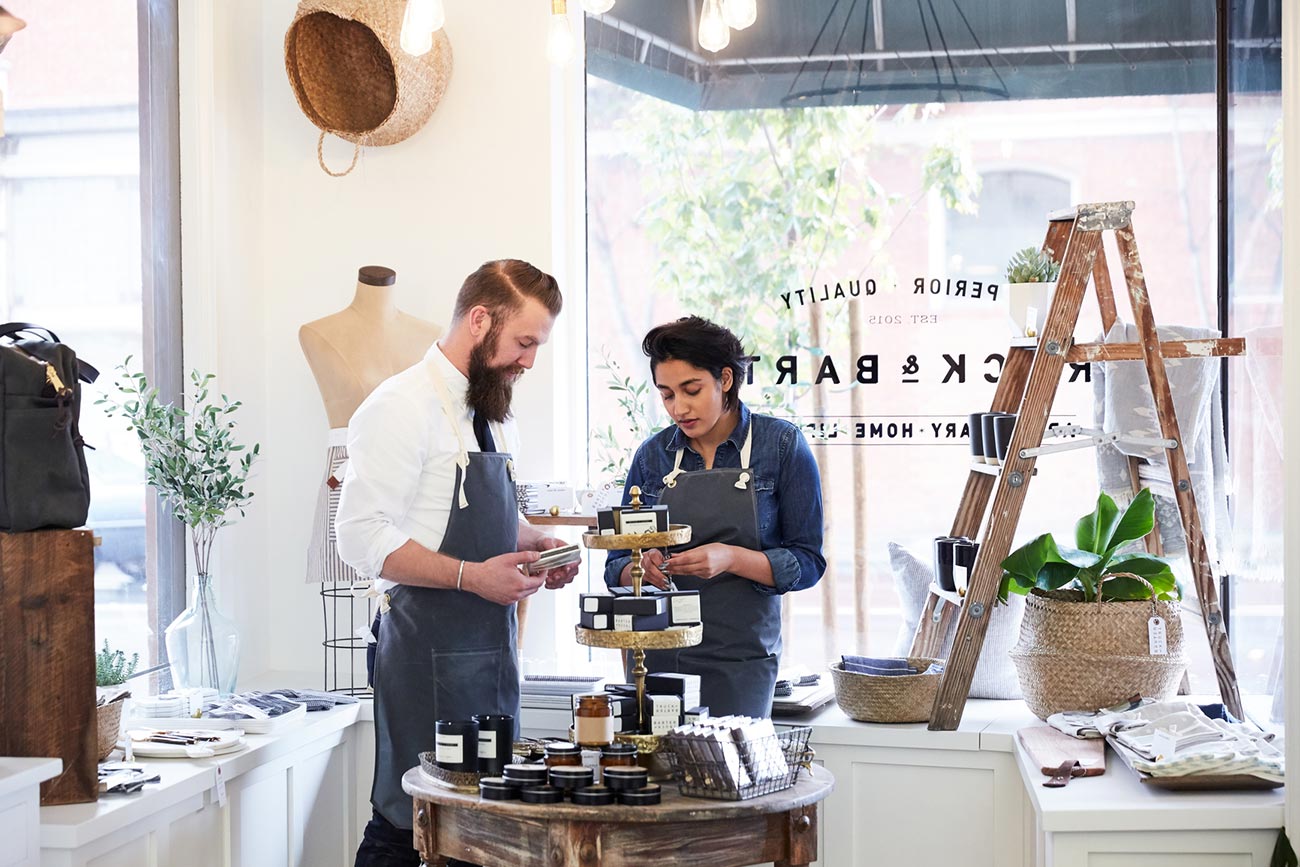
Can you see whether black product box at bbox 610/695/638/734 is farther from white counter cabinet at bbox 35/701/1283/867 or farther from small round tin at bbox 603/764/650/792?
white counter cabinet at bbox 35/701/1283/867

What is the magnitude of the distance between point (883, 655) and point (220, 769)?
2060 millimetres

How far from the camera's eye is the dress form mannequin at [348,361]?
13.1ft

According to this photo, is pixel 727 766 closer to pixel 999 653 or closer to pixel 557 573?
pixel 557 573

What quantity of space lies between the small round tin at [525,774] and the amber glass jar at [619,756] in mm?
116

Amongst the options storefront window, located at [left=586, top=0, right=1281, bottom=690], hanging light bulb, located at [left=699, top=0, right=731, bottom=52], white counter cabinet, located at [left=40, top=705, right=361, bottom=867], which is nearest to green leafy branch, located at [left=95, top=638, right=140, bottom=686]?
white counter cabinet, located at [left=40, top=705, right=361, bottom=867]

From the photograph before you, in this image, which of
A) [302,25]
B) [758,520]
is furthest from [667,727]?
[302,25]

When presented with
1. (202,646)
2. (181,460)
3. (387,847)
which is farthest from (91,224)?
(387,847)

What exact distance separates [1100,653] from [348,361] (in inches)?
87.9

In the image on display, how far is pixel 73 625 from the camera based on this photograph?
2736 millimetres

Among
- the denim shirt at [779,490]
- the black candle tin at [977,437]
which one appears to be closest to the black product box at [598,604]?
the denim shirt at [779,490]

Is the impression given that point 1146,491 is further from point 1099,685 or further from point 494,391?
point 494,391

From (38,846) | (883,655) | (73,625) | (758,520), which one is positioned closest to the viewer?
(38,846)

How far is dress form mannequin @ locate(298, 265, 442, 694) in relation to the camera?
3994mm

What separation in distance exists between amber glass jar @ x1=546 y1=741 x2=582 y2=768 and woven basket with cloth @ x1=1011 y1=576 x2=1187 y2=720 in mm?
1397
